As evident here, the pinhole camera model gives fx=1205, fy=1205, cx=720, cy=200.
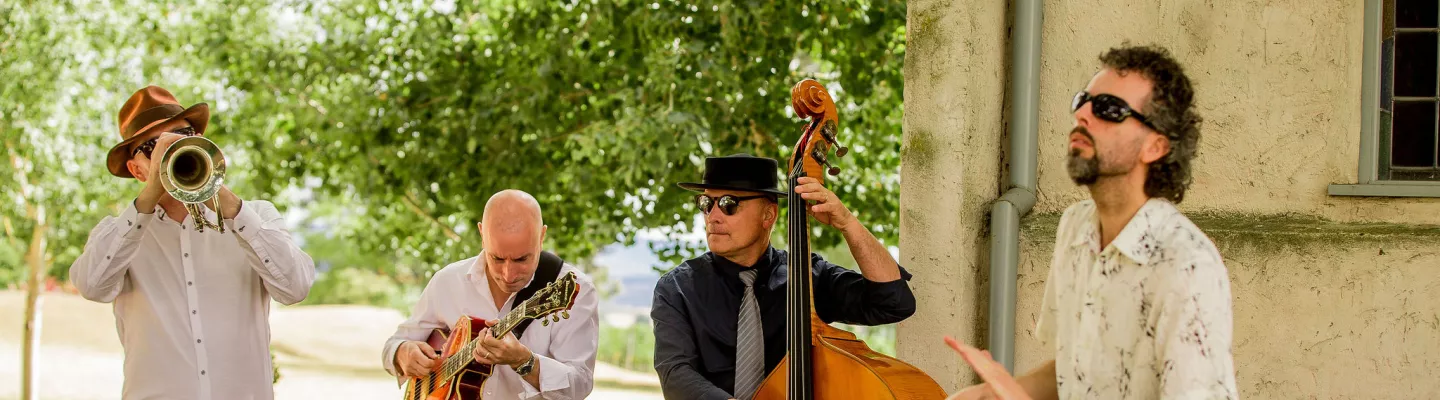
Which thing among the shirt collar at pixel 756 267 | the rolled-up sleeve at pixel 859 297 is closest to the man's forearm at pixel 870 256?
the rolled-up sleeve at pixel 859 297

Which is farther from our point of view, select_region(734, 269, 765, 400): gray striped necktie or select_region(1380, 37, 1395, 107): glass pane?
select_region(1380, 37, 1395, 107): glass pane

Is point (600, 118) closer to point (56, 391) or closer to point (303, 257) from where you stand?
point (303, 257)

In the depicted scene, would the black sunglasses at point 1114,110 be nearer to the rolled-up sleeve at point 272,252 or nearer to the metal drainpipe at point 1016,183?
the metal drainpipe at point 1016,183

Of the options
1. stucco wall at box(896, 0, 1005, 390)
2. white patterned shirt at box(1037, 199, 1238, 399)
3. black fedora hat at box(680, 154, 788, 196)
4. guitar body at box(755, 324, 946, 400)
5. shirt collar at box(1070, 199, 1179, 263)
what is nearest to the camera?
white patterned shirt at box(1037, 199, 1238, 399)

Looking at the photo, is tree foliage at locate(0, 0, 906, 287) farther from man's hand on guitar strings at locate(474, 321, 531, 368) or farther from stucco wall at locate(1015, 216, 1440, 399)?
stucco wall at locate(1015, 216, 1440, 399)

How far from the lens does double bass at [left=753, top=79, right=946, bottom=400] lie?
321 centimetres

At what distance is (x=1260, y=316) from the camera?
12.5ft

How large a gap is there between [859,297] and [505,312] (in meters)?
1.13

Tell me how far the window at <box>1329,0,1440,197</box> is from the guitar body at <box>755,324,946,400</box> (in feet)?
5.31

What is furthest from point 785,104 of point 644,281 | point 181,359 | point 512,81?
point 644,281

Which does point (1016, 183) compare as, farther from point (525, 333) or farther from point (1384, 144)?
point (525, 333)

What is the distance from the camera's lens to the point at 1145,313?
2.14 meters

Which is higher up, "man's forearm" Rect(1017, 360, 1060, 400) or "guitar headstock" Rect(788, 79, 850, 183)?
"guitar headstock" Rect(788, 79, 850, 183)

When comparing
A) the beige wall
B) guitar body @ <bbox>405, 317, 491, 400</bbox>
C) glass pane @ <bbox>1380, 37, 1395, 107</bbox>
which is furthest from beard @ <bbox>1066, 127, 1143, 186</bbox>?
glass pane @ <bbox>1380, 37, 1395, 107</bbox>
